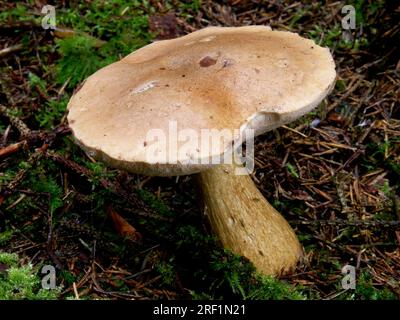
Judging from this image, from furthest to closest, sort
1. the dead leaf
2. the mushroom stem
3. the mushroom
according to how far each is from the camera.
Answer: the dead leaf
the mushroom stem
the mushroom

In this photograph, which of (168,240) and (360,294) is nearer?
(360,294)

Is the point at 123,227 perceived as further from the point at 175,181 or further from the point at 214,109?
the point at 214,109

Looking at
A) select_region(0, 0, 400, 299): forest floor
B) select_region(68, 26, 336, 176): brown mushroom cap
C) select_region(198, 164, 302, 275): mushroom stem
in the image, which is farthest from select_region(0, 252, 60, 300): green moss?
select_region(198, 164, 302, 275): mushroom stem

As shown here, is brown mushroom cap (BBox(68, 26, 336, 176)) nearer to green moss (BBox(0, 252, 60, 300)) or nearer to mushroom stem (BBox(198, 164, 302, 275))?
mushroom stem (BBox(198, 164, 302, 275))

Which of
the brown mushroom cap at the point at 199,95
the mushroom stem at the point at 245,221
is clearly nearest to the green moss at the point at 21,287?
the brown mushroom cap at the point at 199,95

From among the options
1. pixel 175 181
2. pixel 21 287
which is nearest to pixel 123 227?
pixel 175 181

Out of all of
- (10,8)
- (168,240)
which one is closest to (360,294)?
(168,240)
